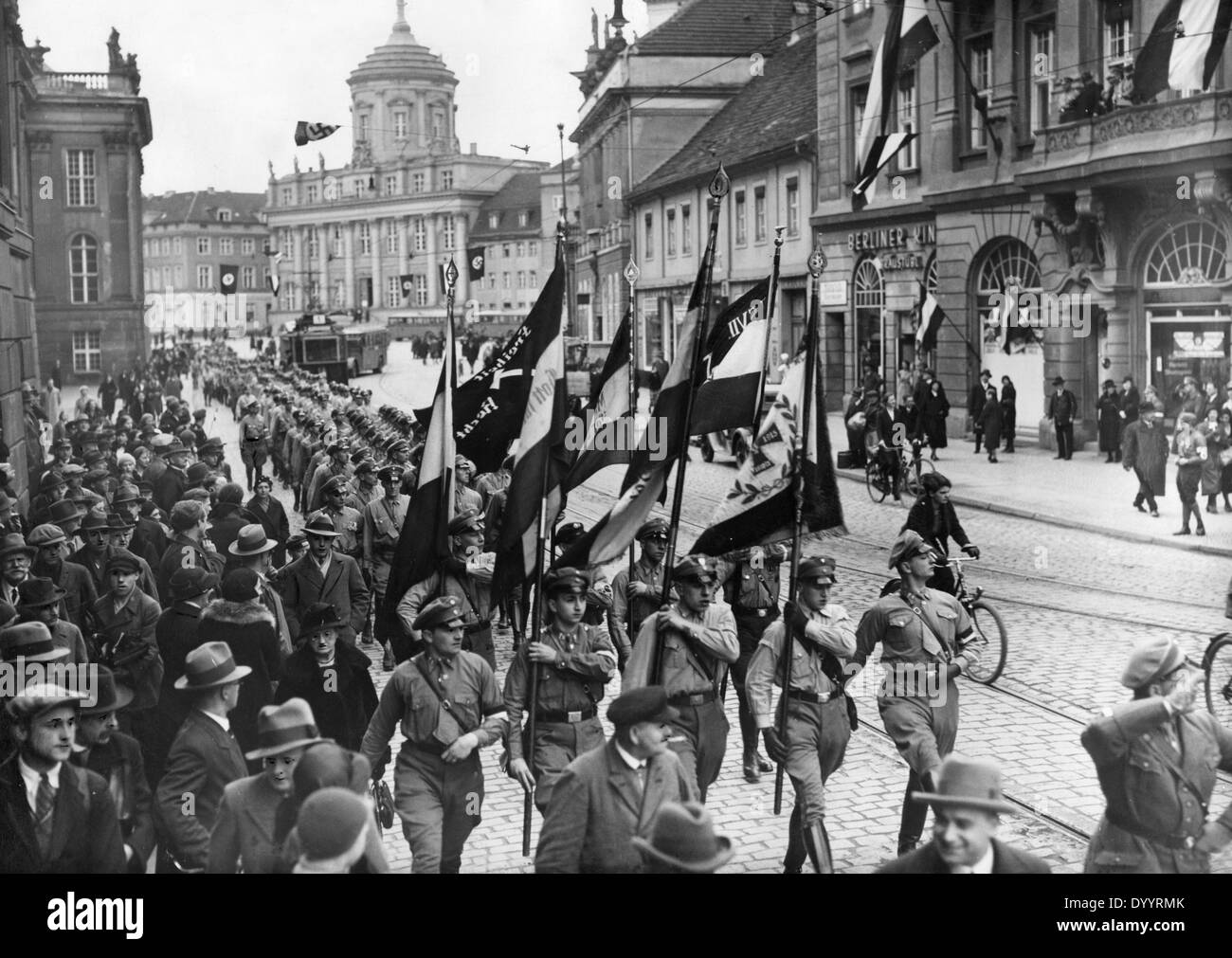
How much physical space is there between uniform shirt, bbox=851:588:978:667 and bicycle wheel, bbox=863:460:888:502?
14588 millimetres

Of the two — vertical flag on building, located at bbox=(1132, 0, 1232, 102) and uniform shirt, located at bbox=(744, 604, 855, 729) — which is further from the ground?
vertical flag on building, located at bbox=(1132, 0, 1232, 102)

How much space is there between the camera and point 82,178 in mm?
28781

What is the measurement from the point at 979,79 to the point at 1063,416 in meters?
7.09

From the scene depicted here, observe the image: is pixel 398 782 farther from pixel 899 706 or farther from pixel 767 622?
pixel 767 622

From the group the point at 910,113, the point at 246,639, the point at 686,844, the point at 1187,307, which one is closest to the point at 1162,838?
the point at 686,844

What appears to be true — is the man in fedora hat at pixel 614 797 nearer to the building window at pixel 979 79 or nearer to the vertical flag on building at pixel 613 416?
the vertical flag on building at pixel 613 416

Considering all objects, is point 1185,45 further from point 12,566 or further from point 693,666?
point 12,566

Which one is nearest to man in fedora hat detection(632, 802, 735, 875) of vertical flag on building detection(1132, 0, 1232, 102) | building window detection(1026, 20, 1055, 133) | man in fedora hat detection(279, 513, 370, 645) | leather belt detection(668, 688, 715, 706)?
leather belt detection(668, 688, 715, 706)

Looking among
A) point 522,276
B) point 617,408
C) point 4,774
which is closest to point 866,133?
point 617,408

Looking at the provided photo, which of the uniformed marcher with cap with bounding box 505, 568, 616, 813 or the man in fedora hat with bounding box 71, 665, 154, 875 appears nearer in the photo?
the man in fedora hat with bounding box 71, 665, 154, 875

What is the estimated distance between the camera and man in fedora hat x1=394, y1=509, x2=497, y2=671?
9.52m

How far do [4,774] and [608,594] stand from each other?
13.0 ft

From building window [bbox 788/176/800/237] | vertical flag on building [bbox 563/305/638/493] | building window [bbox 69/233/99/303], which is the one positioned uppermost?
building window [bbox 788/176/800/237]

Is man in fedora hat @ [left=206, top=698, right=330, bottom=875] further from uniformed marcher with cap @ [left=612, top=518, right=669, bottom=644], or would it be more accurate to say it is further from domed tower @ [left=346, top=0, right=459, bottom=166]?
domed tower @ [left=346, top=0, right=459, bottom=166]
